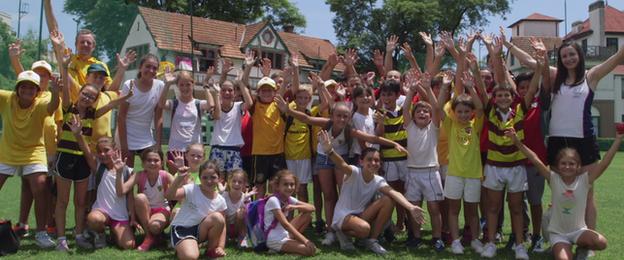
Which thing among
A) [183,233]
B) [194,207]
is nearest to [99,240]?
[183,233]

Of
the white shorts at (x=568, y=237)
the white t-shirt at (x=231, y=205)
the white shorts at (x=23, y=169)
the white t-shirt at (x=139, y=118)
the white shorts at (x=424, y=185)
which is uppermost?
the white t-shirt at (x=139, y=118)

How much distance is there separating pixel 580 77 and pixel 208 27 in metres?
34.8

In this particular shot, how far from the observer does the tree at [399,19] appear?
153 feet

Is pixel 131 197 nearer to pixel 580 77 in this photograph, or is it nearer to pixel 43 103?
pixel 43 103

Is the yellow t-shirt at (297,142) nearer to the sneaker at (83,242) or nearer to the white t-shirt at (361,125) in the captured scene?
the white t-shirt at (361,125)

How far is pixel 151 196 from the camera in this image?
6.84m

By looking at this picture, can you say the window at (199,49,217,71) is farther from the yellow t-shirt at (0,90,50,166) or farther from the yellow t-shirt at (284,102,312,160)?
the yellow t-shirt at (0,90,50,166)

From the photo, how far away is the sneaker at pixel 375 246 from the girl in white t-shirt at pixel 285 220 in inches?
27.1

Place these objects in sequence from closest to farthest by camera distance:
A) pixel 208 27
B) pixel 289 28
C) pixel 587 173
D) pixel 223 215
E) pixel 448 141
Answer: pixel 587 173 → pixel 223 215 → pixel 448 141 → pixel 208 27 → pixel 289 28

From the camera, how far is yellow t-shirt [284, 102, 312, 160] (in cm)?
752

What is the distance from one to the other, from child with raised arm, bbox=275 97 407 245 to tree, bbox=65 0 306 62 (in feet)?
110

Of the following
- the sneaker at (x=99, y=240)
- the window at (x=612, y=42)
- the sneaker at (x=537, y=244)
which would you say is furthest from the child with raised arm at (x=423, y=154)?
the window at (x=612, y=42)

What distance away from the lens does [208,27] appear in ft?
127

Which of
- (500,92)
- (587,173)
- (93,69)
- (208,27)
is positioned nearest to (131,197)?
(93,69)
